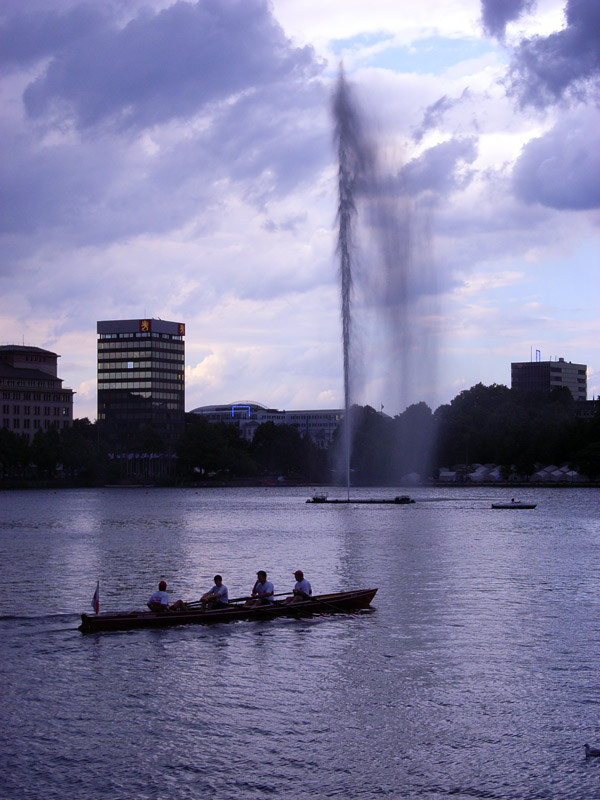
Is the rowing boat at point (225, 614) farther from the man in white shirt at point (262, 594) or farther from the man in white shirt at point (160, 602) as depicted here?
the man in white shirt at point (262, 594)

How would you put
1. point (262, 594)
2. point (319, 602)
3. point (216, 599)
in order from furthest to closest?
point (319, 602) → point (262, 594) → point (216, 599)

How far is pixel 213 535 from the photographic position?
8844 cm

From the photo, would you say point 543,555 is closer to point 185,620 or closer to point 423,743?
point 185,620

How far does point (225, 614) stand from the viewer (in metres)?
37.3

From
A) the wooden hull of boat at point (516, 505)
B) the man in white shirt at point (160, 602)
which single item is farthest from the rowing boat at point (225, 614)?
the wooden hull of boat at point (516, 505)

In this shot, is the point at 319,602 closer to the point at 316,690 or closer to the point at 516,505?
the point at 316,690

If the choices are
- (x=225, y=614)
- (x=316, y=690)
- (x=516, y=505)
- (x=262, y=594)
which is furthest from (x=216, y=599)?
(x=516, y=505)

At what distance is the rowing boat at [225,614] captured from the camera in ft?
116

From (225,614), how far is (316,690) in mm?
9411

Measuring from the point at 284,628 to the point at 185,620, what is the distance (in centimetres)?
429

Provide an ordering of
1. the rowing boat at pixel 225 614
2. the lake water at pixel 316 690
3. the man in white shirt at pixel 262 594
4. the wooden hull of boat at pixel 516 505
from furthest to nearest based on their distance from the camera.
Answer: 1. the wooden hull of boat at pixel 516 505
2. the man in white shirt at pixel 262 594
3. the rowing boat at pixel 225 614
4. the lake water at pixel 316 690

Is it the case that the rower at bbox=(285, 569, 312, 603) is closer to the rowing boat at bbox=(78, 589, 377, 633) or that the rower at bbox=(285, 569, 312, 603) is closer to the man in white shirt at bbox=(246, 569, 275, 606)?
the rowing boat at bbox=(78, 589, 377, 633)

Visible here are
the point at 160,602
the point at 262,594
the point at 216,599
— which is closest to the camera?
the point at 160,602

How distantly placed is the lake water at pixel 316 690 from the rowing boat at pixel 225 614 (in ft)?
1.95
